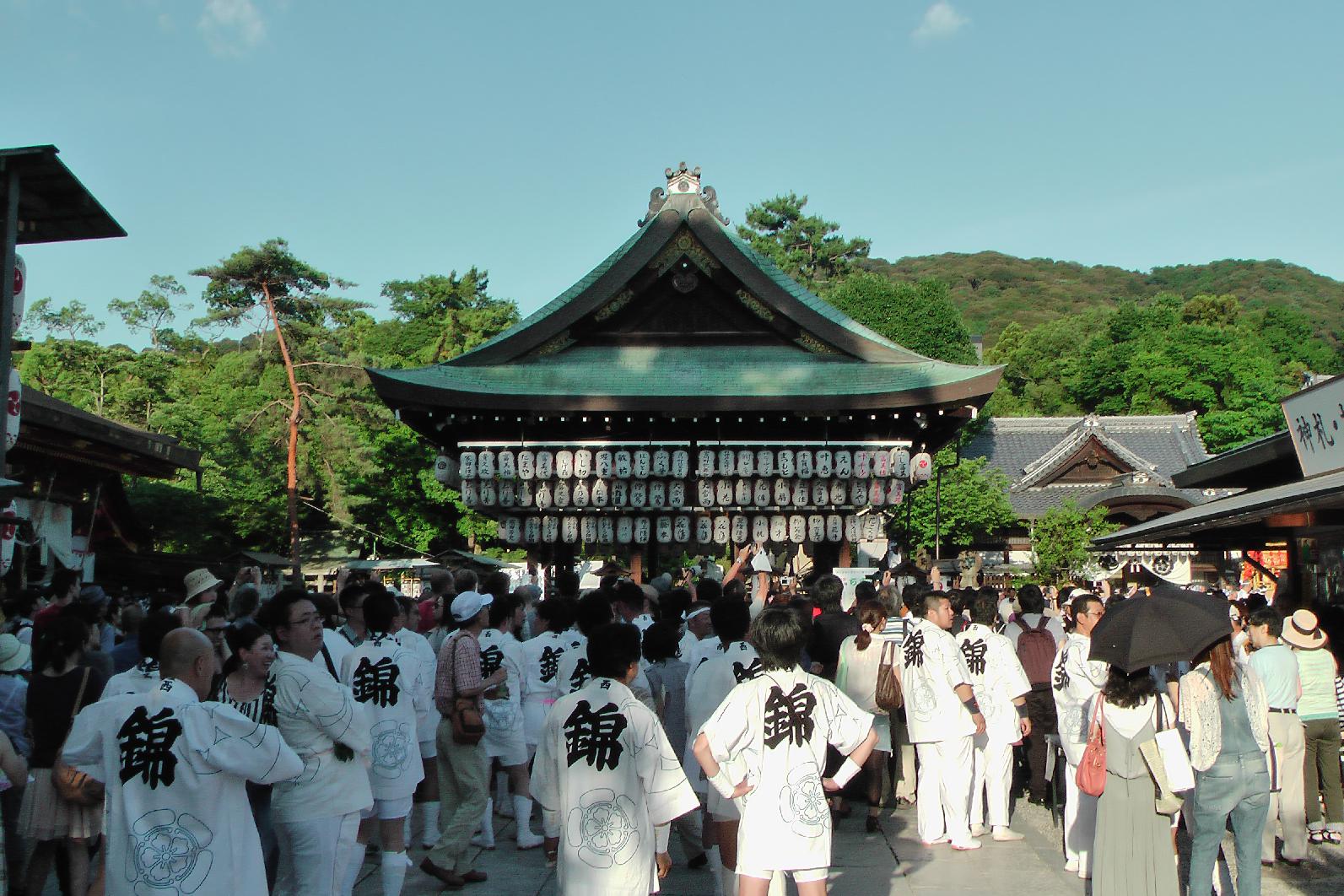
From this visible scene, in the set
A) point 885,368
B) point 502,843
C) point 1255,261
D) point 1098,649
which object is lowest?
point 502,843

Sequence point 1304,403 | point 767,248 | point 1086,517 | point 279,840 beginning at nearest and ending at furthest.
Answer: point 279,840, point 1304,403, point 1086,517, point 767,248

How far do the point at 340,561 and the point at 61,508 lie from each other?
21669 mm

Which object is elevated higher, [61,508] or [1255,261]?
[1255,261]

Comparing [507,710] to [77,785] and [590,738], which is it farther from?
[77,785]

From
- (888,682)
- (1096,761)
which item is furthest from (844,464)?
(1096,761)

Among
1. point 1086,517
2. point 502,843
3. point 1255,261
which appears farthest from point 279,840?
point 1255,261

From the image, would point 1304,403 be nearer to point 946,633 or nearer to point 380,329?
point 946,633

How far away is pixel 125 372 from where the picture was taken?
43.3 metres

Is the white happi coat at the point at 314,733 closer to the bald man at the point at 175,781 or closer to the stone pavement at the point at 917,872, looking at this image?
the bald man at the point at 175,781

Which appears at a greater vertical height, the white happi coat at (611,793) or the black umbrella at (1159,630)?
the black umbrella at (1159,630)

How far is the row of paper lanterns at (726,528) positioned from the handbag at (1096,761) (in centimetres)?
1131

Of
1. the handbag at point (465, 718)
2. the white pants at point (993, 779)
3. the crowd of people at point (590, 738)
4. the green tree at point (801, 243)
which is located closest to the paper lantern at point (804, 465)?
the crowd of people at point (590, 738)

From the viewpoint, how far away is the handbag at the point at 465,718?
727cm

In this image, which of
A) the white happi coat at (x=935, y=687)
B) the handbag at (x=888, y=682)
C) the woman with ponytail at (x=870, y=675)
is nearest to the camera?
the white happi coat at (x=935, y=687)
